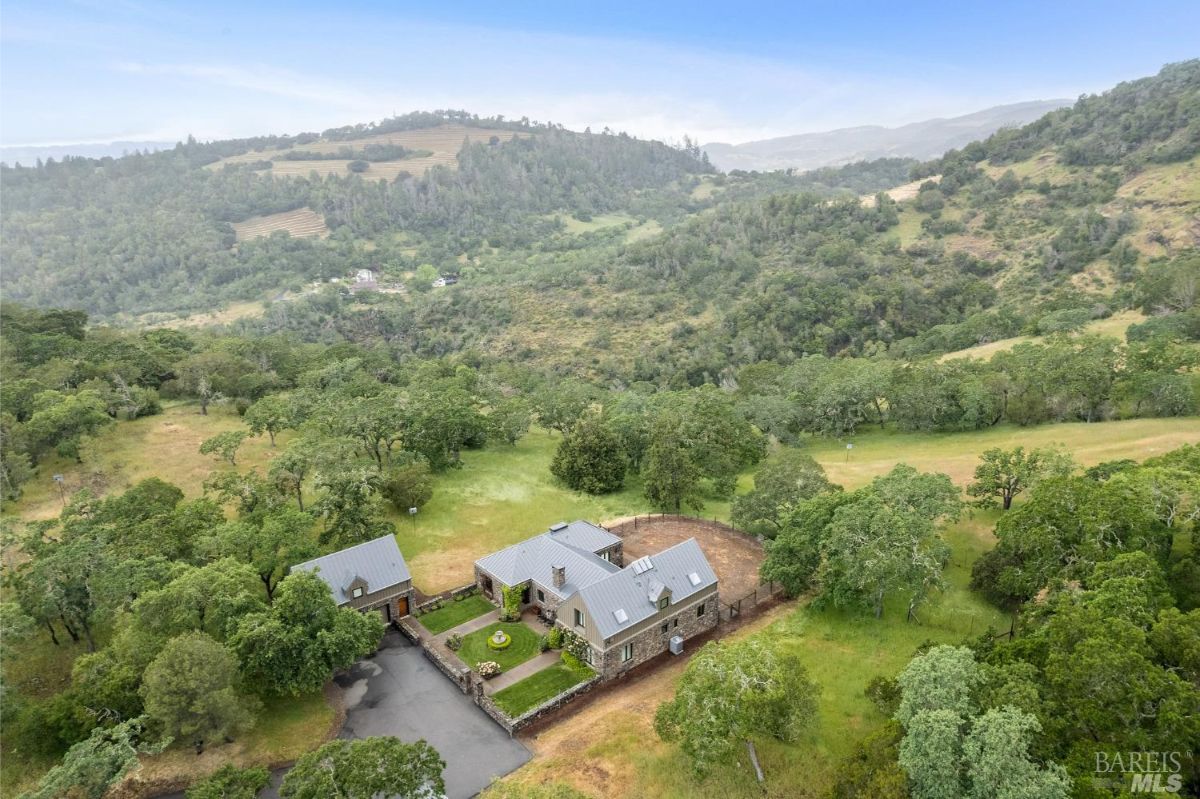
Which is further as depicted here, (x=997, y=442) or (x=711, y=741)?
(x=997, y=442)

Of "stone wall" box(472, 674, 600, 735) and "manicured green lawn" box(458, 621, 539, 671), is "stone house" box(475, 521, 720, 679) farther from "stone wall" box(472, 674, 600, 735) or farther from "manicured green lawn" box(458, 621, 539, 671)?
"manicured green lawn" box(458, 621, 539, 671)

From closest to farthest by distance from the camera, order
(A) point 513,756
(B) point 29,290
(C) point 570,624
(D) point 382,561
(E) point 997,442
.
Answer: (A) point 513,756
(C) point 570,624
(D) point 382,561
(E) point 997,442
(B) point 29,290

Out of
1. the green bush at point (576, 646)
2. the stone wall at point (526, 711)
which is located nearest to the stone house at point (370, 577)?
the stone wall at point (526, 711)

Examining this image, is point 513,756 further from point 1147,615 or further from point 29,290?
point 29,290

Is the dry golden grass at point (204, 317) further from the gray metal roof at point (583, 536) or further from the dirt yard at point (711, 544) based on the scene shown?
the gray metal roof at point (583, 536)

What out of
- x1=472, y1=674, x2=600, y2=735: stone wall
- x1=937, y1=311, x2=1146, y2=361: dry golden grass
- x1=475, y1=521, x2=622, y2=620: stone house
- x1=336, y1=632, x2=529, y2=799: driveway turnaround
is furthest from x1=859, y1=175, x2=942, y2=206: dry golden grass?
x1=336, y1=632, x2=529, y2=799: driveway turnaround

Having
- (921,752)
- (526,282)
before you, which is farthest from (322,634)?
(526,282)
